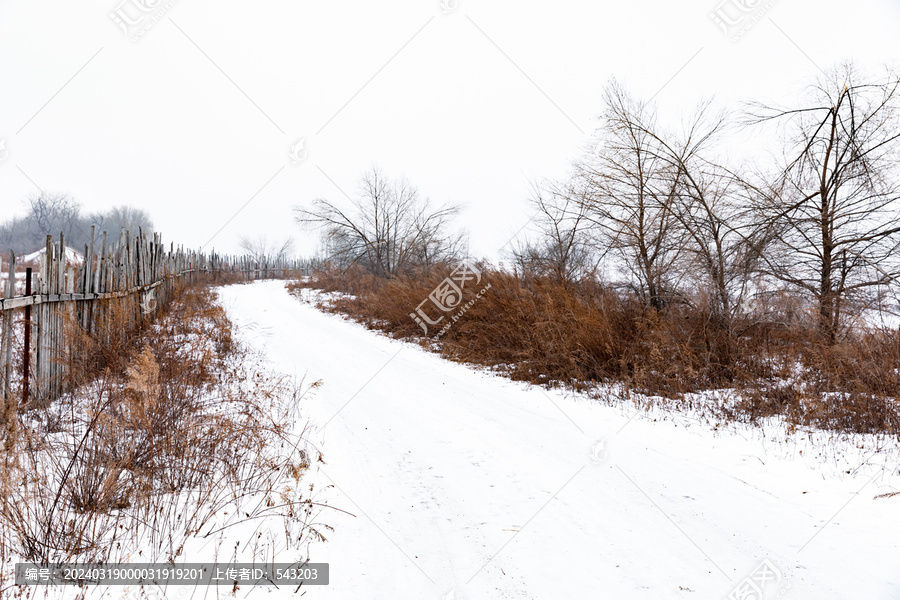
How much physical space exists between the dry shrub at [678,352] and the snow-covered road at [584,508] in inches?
37.7

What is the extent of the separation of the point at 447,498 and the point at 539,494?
732 millimetres

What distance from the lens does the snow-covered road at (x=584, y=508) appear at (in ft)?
8.43

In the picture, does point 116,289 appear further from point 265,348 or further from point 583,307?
point 583,307

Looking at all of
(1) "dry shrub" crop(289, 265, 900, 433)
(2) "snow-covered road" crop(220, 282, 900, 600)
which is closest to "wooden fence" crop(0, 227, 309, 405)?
(2) "snow-covered road" crop(220, 282, 900, 600)

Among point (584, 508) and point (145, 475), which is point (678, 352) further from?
point (145, 475)

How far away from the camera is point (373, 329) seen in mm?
14641

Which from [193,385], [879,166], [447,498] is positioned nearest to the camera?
[447,498]

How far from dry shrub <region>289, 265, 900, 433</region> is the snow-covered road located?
96 cm

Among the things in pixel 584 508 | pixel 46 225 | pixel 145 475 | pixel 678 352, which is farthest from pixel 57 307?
pixel 46 225

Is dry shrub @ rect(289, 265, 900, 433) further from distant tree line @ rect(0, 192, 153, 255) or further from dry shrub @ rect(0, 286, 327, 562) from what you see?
distant tree line @ rect(0, 192, 153, 255)

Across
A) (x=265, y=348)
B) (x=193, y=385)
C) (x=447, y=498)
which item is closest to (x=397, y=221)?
(x=265, y=348)

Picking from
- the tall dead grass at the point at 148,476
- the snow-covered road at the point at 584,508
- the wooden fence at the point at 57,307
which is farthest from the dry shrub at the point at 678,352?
the wooden fence at the point at 57,307

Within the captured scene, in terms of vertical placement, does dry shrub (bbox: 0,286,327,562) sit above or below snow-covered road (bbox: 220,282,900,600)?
above

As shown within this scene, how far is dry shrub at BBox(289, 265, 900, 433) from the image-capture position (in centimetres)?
538
